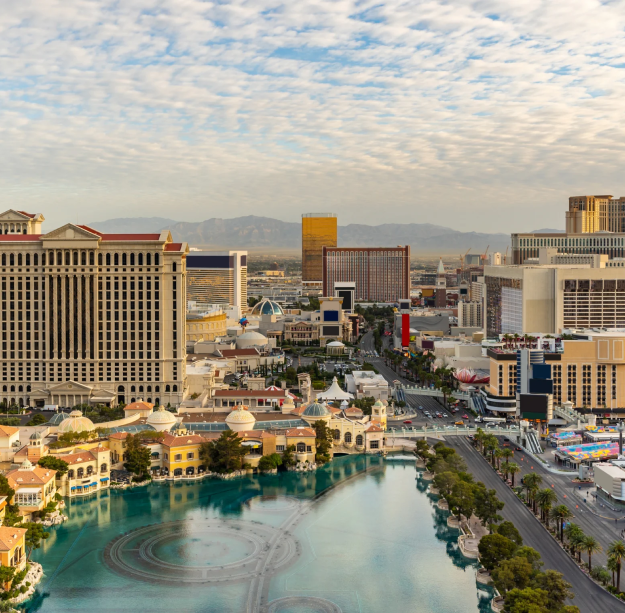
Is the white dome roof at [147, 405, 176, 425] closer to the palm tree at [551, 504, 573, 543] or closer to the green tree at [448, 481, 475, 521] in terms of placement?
the green tree at [448, 481, 475, 521]

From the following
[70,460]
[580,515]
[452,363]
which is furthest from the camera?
[452,363]

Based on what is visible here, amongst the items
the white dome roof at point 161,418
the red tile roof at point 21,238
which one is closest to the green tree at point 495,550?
the white dome roof at point 161,418

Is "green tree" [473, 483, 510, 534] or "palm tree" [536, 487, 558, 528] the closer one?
"green tree" [473, 483, 510, 534]

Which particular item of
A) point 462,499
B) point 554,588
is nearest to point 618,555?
point 554,588

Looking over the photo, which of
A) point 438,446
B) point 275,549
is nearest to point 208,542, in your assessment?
point 275,549

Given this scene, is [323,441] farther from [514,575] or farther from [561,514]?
[514,575]

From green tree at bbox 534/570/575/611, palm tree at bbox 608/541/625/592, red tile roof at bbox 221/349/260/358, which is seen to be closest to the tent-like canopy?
red tile roof at bbox 221/349/260/358

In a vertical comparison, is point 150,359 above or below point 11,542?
above

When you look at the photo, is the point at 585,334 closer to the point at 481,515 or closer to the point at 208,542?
the point at 481,515
